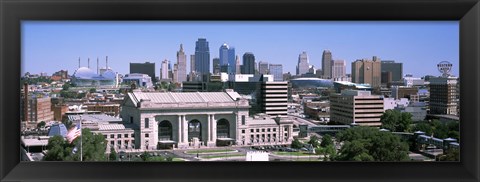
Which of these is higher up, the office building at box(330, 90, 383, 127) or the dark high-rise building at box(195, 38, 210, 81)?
the dark high-rise building at box(195, 38, 210, 81)

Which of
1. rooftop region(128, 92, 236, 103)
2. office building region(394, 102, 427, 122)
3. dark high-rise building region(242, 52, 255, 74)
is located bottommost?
office building region(394, 102, 427, 122)

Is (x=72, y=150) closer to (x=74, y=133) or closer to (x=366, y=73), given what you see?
(x=74, y=133)

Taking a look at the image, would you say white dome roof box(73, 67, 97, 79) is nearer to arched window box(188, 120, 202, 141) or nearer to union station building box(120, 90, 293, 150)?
union station building box(120, 90, 293, 150)

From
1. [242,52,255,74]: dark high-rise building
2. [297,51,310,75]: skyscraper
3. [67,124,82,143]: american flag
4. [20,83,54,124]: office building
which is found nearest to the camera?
[20,83,54,124]: office building

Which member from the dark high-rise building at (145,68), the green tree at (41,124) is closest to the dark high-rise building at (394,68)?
the dark high-rise building at (145,68)

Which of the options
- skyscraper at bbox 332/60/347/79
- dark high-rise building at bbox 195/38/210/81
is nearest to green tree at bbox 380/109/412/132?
skyscraper at bbox 332/60/347/79

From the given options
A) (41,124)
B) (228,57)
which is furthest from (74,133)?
(228,57)
